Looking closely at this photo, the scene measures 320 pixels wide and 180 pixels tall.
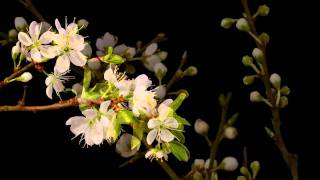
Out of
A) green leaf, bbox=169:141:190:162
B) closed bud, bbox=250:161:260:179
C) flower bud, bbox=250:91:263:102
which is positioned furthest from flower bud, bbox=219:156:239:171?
green leaf, bbox=169:141:190:162

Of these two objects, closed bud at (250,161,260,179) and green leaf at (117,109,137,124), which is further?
closed bud at (250,161,260,179)

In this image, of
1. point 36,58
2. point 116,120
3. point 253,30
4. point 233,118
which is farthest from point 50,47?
point 253,30

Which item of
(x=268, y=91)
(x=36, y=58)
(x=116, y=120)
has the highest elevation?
(x=36, y=58)

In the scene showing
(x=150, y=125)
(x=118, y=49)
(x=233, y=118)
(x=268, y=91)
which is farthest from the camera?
(x=118, y=49)

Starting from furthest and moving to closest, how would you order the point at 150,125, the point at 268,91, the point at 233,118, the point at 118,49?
the point at 118,49 → the point at 268,91 → the point at 233,118 → the point at 150,125

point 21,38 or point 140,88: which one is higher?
point 21,38

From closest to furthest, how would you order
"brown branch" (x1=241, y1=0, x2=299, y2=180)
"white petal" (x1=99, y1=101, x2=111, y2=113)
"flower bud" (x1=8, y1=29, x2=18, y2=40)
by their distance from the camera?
"white petal" (x1=99, y1=101, x2=111, y2=113), "brown branch" (x1=241, y1=0, x2=299, y2=180), "flower bud" (x1=8, y1=29, x2=18, y2=40)

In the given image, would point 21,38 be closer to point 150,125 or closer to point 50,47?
point 50,47

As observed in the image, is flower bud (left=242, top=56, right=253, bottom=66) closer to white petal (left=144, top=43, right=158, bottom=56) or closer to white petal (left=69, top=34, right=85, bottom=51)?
white petal (left=144, top=43, right=158, bottom=56)
